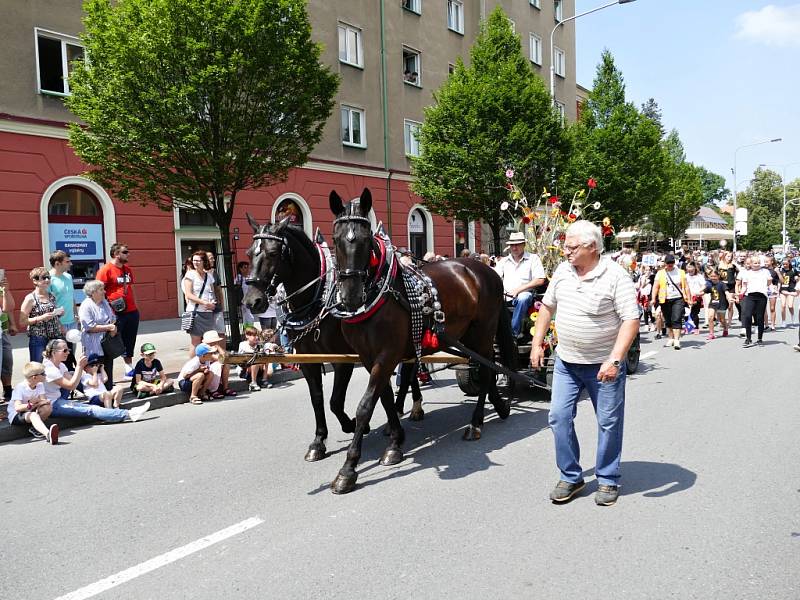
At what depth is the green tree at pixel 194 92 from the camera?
1029 centimetres

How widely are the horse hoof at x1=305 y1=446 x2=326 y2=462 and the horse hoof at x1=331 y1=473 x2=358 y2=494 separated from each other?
80 centimetres

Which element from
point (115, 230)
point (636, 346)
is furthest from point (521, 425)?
point (115, 230)

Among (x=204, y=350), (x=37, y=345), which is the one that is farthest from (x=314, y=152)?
(x=37, y=345)

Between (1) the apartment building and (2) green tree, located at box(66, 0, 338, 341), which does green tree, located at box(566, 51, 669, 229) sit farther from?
(2) green tree, located at box(66, 0, 338, 341)

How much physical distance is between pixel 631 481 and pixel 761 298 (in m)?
9.53

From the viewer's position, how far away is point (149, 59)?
404 inches

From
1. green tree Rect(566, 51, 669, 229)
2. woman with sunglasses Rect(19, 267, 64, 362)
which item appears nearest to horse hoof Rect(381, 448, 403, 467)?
woman with sunglasses Rect(19, 267, 64, 362)

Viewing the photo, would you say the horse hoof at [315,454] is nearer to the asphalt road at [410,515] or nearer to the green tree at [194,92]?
the asphalt road at [410,515]

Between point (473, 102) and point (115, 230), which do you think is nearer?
point (115, 230)

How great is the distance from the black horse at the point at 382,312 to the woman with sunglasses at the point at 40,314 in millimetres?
4950

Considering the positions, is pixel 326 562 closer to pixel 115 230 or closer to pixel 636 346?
pixel 636 346

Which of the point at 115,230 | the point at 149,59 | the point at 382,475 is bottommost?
the point at 382,475

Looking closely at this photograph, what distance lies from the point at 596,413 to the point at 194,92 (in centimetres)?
834

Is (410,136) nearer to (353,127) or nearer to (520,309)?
(353,127)
